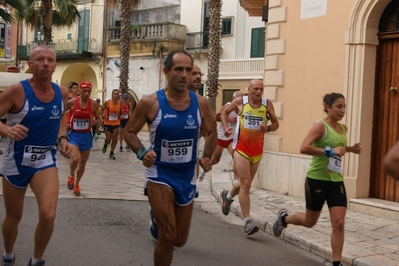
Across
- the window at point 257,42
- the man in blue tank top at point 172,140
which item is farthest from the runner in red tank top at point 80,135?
the window at point 257,42

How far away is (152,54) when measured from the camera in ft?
115

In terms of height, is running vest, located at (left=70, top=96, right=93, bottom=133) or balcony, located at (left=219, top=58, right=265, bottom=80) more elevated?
balcony, located at (left=219, top=58, right=265, bottom=80)

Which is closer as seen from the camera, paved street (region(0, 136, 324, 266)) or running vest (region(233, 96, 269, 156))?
paved street (region(0, 136, 324, 266))

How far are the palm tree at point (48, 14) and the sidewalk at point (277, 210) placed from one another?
17808 millimetres

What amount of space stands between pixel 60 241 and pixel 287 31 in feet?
21.4

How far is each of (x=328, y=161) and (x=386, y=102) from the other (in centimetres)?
408

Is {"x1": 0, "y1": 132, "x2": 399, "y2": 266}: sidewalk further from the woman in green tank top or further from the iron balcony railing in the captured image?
the iron balcony railing

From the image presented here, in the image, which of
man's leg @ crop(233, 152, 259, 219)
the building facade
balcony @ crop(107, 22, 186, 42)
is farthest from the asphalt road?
balcony @ crop(107, 22, 186, 42)

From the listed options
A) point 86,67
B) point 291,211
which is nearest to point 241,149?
point 291,211

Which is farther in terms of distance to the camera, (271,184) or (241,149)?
(271,184)

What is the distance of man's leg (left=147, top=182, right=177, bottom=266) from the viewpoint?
187 inches

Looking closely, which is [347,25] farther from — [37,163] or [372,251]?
[37,163]

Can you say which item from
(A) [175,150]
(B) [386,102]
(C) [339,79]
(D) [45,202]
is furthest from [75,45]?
(A) [175,150]

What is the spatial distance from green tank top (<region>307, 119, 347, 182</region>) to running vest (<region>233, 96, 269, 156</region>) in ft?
6.48
